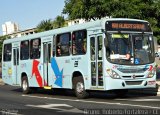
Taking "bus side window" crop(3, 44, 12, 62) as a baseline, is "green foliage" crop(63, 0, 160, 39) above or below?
above

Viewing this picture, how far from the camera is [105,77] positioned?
59.4 feet

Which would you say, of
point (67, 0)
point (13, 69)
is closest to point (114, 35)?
point (13, 69)

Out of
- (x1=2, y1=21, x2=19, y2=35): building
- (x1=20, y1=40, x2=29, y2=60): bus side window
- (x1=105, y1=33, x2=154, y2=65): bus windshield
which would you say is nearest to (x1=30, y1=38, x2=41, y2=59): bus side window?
(x1=20, y1=40, x2=29, y2=60): bus side window

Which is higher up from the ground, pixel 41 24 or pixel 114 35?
pixel 41 24

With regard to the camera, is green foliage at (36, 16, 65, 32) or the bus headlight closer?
the bus headlight

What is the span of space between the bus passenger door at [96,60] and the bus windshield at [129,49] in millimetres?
436

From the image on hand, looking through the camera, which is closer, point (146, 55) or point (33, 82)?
point (146, 55)

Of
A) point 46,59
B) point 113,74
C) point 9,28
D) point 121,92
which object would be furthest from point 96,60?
point 9,28

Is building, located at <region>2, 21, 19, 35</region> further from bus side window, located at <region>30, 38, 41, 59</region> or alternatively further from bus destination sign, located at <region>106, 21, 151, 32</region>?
bus destination sign, located at <region>106, 21, 151, 32</region>

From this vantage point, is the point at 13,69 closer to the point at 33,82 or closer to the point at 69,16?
the point at 33,82

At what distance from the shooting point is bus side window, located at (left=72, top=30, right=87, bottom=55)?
19.5 meters

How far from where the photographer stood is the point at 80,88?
64.7ft

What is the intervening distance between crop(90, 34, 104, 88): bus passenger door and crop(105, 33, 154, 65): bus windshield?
0.44 m

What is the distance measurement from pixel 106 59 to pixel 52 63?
4.68m
